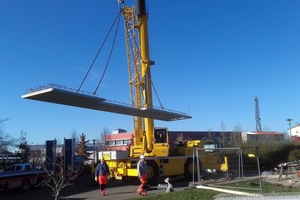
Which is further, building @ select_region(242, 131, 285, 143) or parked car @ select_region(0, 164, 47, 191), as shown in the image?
building @ select_region(242, 131, 285, 143)

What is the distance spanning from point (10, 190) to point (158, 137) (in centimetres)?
895

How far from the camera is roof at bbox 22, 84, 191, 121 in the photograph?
1535 centimetres

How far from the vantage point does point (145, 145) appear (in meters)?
19.8

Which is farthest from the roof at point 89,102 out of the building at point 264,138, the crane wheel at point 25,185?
the building at point 264,138

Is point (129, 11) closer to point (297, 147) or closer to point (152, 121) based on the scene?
point (152, 121)

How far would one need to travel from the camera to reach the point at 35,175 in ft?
62.0

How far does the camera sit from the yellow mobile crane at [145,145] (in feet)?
61.2

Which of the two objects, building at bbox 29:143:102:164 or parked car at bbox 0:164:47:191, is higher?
building at bbox 29:143:102:164

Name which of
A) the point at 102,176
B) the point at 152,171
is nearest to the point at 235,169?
the point at 152,171

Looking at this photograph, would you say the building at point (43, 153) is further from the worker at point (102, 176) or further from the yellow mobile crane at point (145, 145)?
the worker at point (102, 176)

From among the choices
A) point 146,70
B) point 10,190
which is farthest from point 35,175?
point 146,70

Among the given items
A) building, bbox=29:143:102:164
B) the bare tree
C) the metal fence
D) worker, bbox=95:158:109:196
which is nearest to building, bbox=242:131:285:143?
the metal fence

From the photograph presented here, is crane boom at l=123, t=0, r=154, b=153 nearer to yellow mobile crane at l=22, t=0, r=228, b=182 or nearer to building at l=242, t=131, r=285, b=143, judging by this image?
yellow mobile crane at l=22, t=0, r=228, b=182

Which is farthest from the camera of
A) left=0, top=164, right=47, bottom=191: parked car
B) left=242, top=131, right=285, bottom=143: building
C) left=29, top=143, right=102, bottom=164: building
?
left=242, top=131, right=285, bottom=143: building
